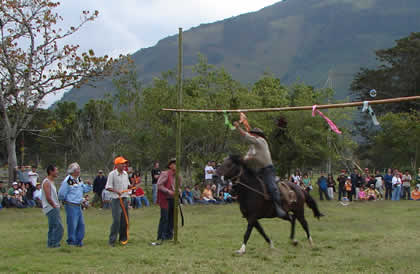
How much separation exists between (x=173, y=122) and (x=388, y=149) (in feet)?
80.4

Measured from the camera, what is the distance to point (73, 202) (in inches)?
438

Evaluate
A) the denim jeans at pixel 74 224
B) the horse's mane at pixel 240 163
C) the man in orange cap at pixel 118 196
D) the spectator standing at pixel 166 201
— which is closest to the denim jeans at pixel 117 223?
the man in orange cap at pixel 118 196

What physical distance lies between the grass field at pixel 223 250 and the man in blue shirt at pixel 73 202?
0.33 metres

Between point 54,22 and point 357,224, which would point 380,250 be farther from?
point 54,22

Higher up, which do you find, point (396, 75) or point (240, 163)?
point (396, 75)

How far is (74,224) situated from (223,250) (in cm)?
349

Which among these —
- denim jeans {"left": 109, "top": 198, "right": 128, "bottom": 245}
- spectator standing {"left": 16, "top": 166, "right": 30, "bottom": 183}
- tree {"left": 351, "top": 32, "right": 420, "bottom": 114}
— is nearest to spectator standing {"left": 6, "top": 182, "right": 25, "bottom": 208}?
spectator standing {"left": 16, "top": 166, "right": 30, "bottom": 183}

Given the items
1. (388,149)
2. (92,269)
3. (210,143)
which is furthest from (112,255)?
(388,149)

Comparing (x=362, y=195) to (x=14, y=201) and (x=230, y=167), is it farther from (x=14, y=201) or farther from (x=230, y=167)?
(x=230, y=167)

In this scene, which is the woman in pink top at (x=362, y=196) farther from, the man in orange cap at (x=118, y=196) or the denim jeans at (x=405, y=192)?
the man in orange cap at (x=118, y=196)

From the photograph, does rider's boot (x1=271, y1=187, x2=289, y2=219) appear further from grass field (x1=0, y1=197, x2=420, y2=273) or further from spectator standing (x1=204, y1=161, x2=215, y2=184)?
A: spectator standing (x1=204, y1=161, x2=215, y2=184)

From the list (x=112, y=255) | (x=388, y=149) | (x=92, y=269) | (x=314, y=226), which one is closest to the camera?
(x=92, y=269)

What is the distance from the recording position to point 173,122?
3116 cm

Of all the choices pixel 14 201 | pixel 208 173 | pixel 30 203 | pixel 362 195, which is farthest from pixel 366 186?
pixel 14 201
